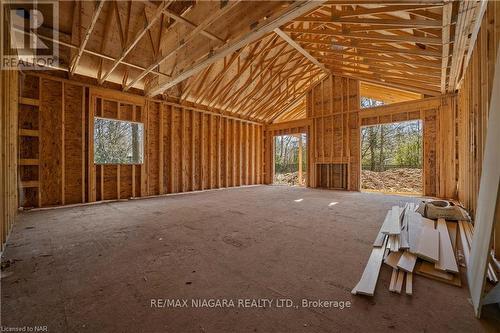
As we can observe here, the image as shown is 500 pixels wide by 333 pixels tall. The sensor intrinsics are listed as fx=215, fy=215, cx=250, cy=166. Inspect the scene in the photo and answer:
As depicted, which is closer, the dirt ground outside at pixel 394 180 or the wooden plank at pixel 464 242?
the wooden plank at pixel 464 242

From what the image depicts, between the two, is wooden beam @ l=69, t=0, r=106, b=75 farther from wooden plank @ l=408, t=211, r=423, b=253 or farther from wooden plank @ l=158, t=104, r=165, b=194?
wooden plank @ l=408, t=211, r=423, b=253

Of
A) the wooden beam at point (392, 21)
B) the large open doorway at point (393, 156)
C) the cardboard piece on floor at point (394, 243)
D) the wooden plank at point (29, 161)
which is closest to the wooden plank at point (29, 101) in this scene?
the wooden plank at point (29, 161)

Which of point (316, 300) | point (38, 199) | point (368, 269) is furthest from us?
point (38, 199)

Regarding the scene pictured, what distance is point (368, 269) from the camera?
220 cm

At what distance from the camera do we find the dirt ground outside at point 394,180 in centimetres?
1259

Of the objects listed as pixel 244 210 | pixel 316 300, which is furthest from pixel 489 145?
pixel 244 210

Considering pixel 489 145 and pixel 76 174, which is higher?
pixel 489 145

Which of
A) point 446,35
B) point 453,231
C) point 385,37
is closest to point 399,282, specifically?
point 453,231

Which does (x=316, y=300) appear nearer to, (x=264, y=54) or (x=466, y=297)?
(x=466, y=297)

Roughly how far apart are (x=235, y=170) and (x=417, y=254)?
885 centimetres

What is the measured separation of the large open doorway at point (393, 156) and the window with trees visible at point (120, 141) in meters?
12.3

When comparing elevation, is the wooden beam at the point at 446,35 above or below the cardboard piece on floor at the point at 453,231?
above

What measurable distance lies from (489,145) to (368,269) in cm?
180

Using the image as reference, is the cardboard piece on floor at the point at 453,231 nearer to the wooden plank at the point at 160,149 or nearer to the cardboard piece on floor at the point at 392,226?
the cardboard piece on floor at the point at 392,226
